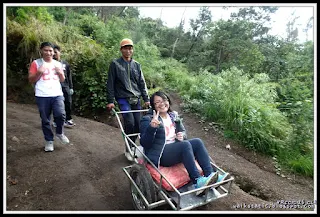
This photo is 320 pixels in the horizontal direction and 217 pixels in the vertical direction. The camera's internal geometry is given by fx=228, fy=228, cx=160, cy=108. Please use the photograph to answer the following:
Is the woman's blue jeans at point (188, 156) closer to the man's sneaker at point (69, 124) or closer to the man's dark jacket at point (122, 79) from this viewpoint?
the man's dark jacket at point (122, 79)

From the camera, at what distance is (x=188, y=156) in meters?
2.66

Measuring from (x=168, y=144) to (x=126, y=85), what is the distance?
1.35 meters

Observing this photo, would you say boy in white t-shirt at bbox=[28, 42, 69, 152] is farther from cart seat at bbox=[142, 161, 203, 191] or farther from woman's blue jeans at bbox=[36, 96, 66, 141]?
cart seat at bbox=[142, 161, 203, 191]

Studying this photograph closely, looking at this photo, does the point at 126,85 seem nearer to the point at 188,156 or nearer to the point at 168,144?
the point at 168,144

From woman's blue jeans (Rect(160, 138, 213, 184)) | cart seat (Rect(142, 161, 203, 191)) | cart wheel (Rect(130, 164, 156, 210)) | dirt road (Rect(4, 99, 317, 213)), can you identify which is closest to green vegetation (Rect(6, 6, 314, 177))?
dirt road (Rect(4, 99, 317, 213))

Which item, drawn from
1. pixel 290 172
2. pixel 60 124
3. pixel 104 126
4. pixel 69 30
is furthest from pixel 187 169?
pixel 69 30

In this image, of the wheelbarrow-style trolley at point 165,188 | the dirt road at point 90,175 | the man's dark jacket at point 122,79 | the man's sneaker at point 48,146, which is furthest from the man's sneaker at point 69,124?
the wheelbarrow-style trolley at point 165,188

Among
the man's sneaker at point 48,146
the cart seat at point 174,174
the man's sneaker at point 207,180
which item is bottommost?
the man's sneaker at point 48,146

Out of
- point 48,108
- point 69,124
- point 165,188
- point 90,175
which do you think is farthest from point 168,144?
point 69,124

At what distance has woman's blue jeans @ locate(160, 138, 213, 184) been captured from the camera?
263cm

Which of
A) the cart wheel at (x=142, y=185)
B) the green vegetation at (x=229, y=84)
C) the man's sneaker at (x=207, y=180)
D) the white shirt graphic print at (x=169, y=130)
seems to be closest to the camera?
the man's sneaker at (x=207, y=180)

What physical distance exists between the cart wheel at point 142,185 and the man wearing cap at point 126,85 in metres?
1.05

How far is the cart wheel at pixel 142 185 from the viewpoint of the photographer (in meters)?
2.49

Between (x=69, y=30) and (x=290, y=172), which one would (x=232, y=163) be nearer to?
(x=290, y=172)
